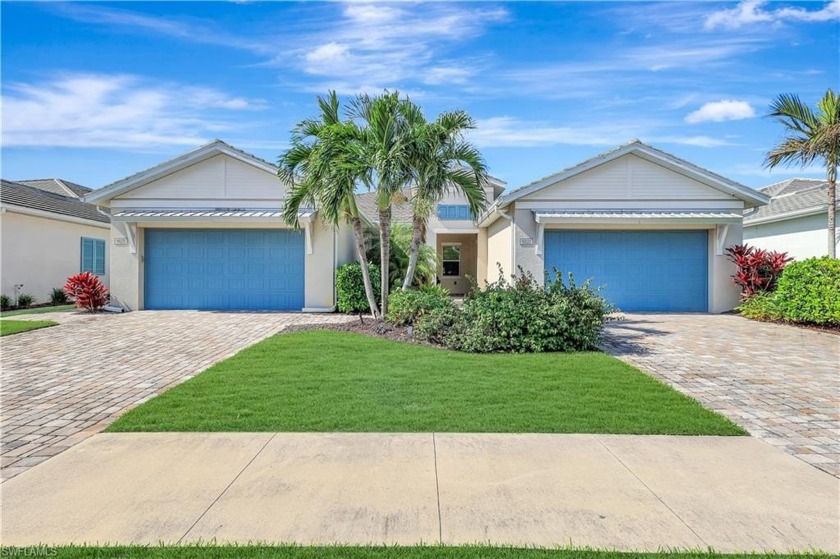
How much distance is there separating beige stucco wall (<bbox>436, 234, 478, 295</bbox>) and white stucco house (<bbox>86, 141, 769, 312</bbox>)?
9.67m

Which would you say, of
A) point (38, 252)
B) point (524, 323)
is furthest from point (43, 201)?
point (524, 323)

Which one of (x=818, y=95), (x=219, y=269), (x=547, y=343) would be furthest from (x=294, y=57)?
(x=818, y=95)

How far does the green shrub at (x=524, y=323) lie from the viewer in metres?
9.08

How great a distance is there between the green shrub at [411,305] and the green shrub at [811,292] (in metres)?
9.07

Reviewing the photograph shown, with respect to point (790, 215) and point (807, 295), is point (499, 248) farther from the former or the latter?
point (790, 215)

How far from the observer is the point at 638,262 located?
15.8 m

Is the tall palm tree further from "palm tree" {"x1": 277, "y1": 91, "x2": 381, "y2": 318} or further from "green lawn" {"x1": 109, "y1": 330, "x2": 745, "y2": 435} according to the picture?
"green lawn" {"x1": 109, "y1": 330, "x2": 745, "y2": 435}

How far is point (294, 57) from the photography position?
11.8 metres

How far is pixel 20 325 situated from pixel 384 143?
32.0 ft

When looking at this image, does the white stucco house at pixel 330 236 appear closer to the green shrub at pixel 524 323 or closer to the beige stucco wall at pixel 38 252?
the beige stucco wall at pixel 38 252

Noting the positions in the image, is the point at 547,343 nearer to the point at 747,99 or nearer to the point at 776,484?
the point at 776,484

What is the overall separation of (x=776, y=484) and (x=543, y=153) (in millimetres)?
15310

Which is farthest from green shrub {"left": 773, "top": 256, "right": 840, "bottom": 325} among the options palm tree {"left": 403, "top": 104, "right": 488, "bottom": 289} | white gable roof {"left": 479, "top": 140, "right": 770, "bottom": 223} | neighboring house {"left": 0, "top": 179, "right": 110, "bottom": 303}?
neighboring house {"left": 0, "top": 179, "right": 110, "bottom": 303}

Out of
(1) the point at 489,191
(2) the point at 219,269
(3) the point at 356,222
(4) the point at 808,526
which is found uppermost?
(1) the point at 489,191
